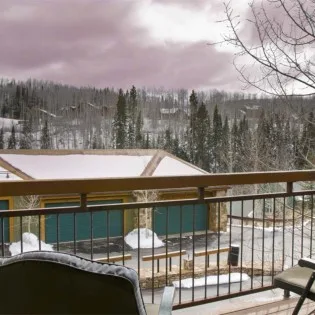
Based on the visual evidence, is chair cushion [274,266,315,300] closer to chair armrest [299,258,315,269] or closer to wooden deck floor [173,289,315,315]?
chair armrest [299,258,315,269]

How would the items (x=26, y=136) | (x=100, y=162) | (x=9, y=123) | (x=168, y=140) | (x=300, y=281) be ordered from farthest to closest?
1. (x=100, y=162)
2. (x=168, y=140)
3. (x=26, y=136)
4. (x=9, y=123)
5. (x=300, y=281)

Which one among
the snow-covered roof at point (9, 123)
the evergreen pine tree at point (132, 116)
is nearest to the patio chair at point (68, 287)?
the snow-covered roof at point (9, 123)

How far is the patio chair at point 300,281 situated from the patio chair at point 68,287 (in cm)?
114

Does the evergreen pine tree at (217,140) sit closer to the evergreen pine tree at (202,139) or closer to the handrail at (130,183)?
the evergreen pine tree at (202,139)

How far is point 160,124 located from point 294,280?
974 cm

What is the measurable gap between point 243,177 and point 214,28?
144 inches

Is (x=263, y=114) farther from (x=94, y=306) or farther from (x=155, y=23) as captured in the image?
(x=94, y=306)

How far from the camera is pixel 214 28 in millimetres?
5941

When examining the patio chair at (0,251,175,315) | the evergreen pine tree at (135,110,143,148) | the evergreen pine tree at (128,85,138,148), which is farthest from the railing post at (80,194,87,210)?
the evergreen pine tree at (128,85,138,148)

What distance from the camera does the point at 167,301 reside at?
143cm

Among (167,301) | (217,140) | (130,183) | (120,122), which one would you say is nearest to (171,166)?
(217,140)

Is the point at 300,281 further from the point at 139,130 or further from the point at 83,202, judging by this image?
the point at 139,130

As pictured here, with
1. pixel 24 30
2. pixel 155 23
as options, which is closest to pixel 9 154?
pixel 155 23

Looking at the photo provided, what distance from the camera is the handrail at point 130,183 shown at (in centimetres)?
229
